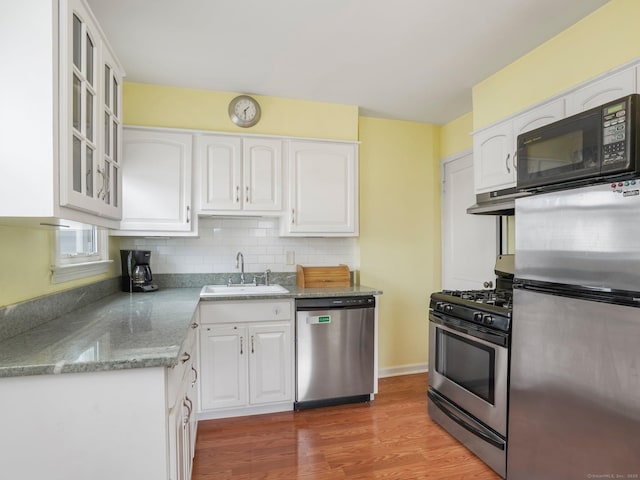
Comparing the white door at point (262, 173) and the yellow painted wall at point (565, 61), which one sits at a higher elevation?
the yellow painted wall at point (565, 61)

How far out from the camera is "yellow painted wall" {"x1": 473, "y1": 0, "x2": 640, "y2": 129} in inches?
68.3

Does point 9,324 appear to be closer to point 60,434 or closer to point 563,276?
point 60,434

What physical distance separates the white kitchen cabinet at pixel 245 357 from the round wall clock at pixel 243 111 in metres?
1.48

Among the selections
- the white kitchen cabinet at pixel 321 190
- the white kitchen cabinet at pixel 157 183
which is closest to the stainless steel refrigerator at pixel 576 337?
the white kitchen cabinet at pixel 321 190

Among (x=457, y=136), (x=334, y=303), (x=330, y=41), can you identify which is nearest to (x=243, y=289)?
Answer: (x=334, y=303)

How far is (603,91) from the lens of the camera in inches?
70.7

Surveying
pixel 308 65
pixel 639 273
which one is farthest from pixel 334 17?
pixel 639 273

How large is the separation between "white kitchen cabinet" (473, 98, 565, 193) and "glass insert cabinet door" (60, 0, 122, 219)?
2.24 m

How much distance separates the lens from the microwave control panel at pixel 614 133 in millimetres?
1419

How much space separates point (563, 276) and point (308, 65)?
2051 mm

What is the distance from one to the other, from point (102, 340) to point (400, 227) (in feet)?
9.24

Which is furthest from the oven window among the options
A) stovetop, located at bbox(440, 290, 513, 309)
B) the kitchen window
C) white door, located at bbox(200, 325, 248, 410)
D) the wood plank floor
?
the kitchen window

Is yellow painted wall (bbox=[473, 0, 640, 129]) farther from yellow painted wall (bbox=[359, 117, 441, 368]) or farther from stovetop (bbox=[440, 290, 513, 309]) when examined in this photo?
stovetop (bbox=[440, 290, 513, 309])

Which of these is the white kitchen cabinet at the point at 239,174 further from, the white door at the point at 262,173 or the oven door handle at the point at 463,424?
the oven door handle at the point at 463,424
